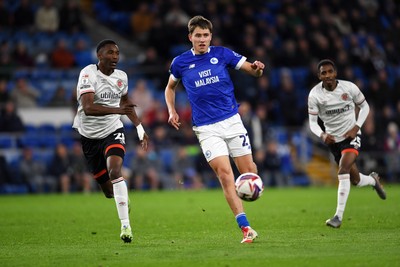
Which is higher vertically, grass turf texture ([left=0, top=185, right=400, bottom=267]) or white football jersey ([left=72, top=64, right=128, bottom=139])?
white football jersey ([left=72, top=64, right=128, bottom=139])

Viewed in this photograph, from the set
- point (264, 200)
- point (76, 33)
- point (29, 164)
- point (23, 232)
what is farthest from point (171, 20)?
point (23, 232)

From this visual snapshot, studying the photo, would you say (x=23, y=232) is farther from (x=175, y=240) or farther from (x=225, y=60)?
(x=225, y=60)

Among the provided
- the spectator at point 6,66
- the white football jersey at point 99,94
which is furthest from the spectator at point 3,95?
the white football jersey at point 99,94

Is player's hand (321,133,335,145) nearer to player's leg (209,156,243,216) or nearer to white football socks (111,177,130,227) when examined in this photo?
player's leg (209,156,243,216)

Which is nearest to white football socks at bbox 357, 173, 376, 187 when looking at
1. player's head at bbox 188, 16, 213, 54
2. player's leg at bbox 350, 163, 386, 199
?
player's leg at bbox 350, 163, 386, 199

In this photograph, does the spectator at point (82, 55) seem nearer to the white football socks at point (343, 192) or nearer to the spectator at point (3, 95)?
the spectator at point (3, 95)

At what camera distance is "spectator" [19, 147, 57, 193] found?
2534cm

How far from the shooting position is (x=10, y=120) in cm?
2555

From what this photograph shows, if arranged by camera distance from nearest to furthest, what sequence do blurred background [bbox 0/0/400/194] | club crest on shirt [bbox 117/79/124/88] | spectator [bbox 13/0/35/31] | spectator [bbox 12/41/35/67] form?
1. club crest on shirt [bbox 117/79/124/88]
2. blurred background [bbox 0/0/400/194]
3. spectator [bbox 12/41/35/67]
4. spectator [bbox 13/0/35/31]

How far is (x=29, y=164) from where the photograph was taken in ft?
83.4

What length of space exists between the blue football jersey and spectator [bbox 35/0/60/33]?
18.1 metres

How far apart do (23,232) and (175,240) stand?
3044 millimetres

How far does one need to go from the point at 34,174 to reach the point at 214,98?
15441 mm

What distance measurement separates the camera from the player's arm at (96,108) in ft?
38.7
